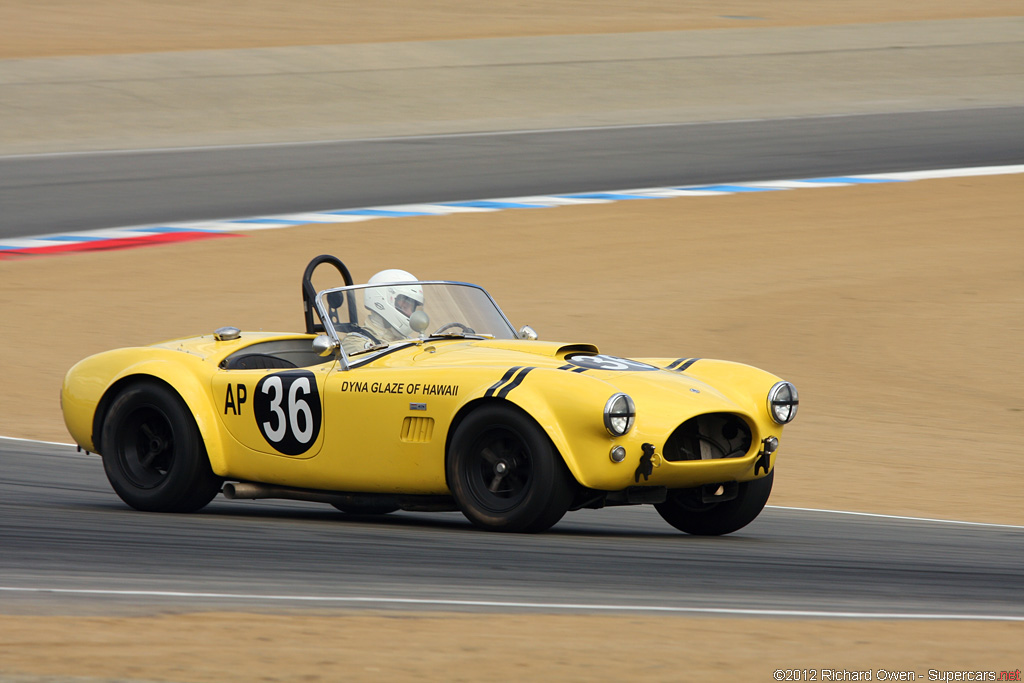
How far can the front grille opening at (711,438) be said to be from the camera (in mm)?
7539

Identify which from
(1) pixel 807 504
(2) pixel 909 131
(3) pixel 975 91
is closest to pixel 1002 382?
(1) pixel 807 504

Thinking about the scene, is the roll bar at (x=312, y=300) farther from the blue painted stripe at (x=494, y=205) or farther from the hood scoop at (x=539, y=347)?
the blue painted stripe at (x=494, y=205)

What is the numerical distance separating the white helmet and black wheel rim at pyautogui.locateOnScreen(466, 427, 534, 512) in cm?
122

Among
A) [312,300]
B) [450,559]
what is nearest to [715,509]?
[450,559]

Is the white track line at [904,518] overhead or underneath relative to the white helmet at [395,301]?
underneath

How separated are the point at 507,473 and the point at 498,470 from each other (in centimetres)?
5

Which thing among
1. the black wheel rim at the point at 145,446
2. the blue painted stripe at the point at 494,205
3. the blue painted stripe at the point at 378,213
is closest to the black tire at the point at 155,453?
the black wheel rim at the point at 145,446

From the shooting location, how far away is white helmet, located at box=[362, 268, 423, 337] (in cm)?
840

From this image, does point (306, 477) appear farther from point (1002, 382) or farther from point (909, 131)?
point (909, 131)

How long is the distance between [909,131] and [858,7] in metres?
18.4

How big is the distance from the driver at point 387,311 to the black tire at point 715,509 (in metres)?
1.64

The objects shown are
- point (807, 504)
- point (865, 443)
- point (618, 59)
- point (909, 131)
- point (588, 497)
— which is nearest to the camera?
point (588, 497)

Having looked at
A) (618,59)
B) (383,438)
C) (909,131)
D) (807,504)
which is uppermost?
(618,59)

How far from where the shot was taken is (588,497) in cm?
734
